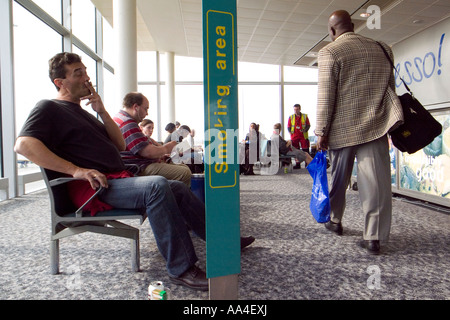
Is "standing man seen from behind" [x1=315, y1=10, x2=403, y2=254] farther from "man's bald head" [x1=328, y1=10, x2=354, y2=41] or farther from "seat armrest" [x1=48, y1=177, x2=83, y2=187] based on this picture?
"seat armrest" [x1=48, y1=177, x2=83, y2=187]

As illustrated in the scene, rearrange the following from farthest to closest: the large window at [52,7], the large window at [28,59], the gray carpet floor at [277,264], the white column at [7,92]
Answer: the large window at [52,7]
the large window at [28,59]
the white column at [7,92]
the gray carpet floor at [277,264]

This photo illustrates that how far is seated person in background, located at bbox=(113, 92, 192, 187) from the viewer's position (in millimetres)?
2043

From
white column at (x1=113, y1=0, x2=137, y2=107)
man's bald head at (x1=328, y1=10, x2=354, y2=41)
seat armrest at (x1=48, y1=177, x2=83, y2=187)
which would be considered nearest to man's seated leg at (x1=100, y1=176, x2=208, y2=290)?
seat armrest at (x1=48, y1=177, x2=83, y2=187)

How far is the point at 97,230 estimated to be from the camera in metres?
1.53

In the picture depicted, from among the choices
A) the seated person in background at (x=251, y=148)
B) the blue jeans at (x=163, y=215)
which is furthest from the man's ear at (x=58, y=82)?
the seated person in background at (x=251, y=148)

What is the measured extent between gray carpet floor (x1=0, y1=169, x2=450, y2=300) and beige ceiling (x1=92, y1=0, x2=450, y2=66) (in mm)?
3640

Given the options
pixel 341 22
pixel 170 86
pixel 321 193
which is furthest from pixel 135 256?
pixel 170 86

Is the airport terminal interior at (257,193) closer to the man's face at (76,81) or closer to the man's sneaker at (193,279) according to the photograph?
the man's sneaker at (193,279)

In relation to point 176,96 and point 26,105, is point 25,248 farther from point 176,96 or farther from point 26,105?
point 176,96

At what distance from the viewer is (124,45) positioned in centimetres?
511

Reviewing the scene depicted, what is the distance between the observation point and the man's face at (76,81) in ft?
5.21

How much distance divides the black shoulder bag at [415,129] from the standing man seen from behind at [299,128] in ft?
18.5

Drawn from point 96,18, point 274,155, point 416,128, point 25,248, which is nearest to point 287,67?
point 274,155

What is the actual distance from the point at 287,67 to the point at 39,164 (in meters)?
10.5
